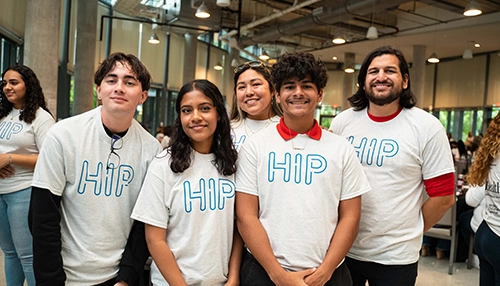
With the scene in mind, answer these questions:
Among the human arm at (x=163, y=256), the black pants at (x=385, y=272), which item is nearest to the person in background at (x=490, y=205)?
the black pants at (x=385, y=272)

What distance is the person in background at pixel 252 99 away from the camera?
2.38m

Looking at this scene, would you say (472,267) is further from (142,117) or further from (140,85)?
(142,117)

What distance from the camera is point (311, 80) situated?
172cm

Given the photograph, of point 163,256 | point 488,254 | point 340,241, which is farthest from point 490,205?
point 163,256

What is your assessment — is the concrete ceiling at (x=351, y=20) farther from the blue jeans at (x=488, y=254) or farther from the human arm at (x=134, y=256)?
the human arm at (x=134, y=256)

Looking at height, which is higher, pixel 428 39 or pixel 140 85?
pixel 428 39

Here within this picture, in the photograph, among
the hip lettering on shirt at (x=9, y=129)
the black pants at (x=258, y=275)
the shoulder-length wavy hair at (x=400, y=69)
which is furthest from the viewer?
the hip lettering on shirt at (x=9, y=129)

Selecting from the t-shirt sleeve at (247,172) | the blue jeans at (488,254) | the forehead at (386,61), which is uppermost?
the forehead at (386,61)

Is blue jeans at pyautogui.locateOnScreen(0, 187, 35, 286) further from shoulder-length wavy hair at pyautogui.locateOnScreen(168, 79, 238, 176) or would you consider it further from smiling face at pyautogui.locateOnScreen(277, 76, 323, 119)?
smiling face at pyautogui.locateOnScreen(277, 76, 323, 119)

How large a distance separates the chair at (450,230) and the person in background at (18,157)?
11.9ft

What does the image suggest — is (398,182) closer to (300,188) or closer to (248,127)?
(300,188)

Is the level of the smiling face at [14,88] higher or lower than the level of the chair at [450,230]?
higher

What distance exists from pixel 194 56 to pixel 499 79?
10.2m

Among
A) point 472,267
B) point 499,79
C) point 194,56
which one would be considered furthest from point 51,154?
point 499,79
